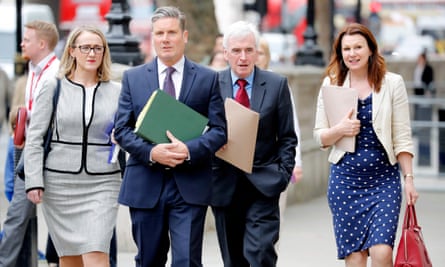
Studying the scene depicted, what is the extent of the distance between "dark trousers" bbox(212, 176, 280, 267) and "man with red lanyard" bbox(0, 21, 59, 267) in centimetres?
158

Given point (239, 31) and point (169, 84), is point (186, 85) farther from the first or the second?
point (239, 31)

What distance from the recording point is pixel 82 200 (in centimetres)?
741

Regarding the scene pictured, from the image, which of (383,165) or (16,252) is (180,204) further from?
(16,252)

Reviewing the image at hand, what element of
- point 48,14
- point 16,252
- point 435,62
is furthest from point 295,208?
point 435,62

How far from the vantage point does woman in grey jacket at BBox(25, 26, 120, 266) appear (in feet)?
24.1

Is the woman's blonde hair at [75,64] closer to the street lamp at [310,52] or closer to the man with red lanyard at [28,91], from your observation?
the man with red lanyard at [28,91]

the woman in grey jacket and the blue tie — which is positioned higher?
the blue tie

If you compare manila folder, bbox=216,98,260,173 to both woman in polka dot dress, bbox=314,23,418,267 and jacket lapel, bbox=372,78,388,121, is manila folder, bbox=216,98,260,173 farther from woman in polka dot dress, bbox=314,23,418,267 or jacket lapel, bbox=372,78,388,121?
jacket lapel, bbox=372,78,388,121

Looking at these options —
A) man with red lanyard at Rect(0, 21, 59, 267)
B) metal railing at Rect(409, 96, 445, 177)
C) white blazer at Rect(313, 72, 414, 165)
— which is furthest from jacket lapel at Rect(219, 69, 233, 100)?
metal railing at Rect(409, 96, 445, 177)

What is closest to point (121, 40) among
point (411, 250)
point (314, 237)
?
point (314, 237)

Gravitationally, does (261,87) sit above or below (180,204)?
above

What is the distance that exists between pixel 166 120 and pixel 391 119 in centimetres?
148

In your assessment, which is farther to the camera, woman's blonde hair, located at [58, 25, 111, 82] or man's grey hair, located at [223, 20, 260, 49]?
woman's blonde hair, located at [58, 25, 111, 82]

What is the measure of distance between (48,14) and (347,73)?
2061 cm
